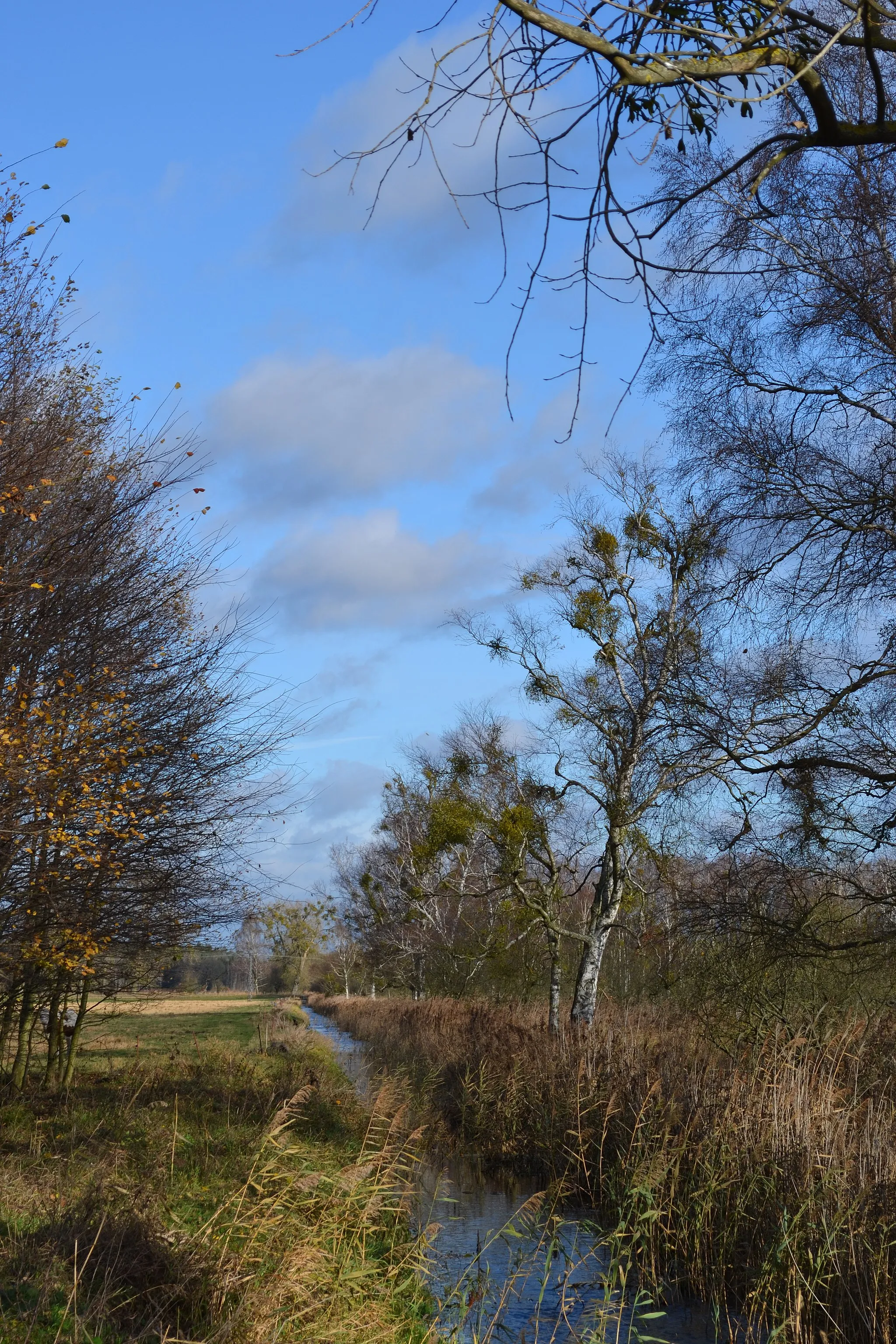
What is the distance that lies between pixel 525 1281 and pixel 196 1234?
11.4 ft

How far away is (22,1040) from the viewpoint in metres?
12.4

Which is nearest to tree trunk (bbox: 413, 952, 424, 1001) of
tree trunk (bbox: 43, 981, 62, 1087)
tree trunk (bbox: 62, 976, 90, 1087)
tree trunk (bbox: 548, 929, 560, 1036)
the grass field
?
the grass field

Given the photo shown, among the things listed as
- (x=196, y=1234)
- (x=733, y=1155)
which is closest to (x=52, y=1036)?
(x=196, y=1234)

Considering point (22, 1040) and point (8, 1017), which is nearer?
point (8, 1017)

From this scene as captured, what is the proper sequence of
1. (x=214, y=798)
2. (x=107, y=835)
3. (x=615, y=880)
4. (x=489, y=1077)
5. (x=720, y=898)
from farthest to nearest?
(x=615, y=880) < (x=489, y=1077) < (x=214, y=798) < (x=107, y=835) < (x=720, y=898)

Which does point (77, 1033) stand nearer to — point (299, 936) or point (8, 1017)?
point (8, 1017)

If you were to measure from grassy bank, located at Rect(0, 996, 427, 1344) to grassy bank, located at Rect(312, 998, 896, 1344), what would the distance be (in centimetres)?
201

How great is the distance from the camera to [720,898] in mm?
9438

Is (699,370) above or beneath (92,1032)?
above

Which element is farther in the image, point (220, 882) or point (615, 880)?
point (615, 880)

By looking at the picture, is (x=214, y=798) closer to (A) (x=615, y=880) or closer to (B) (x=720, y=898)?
(B) (x=720, y=898)

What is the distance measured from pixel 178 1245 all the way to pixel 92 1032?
58.0ft

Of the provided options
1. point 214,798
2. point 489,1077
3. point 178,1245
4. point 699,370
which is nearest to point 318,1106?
point 489,1077

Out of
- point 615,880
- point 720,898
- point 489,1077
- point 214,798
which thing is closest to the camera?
point 720,898
